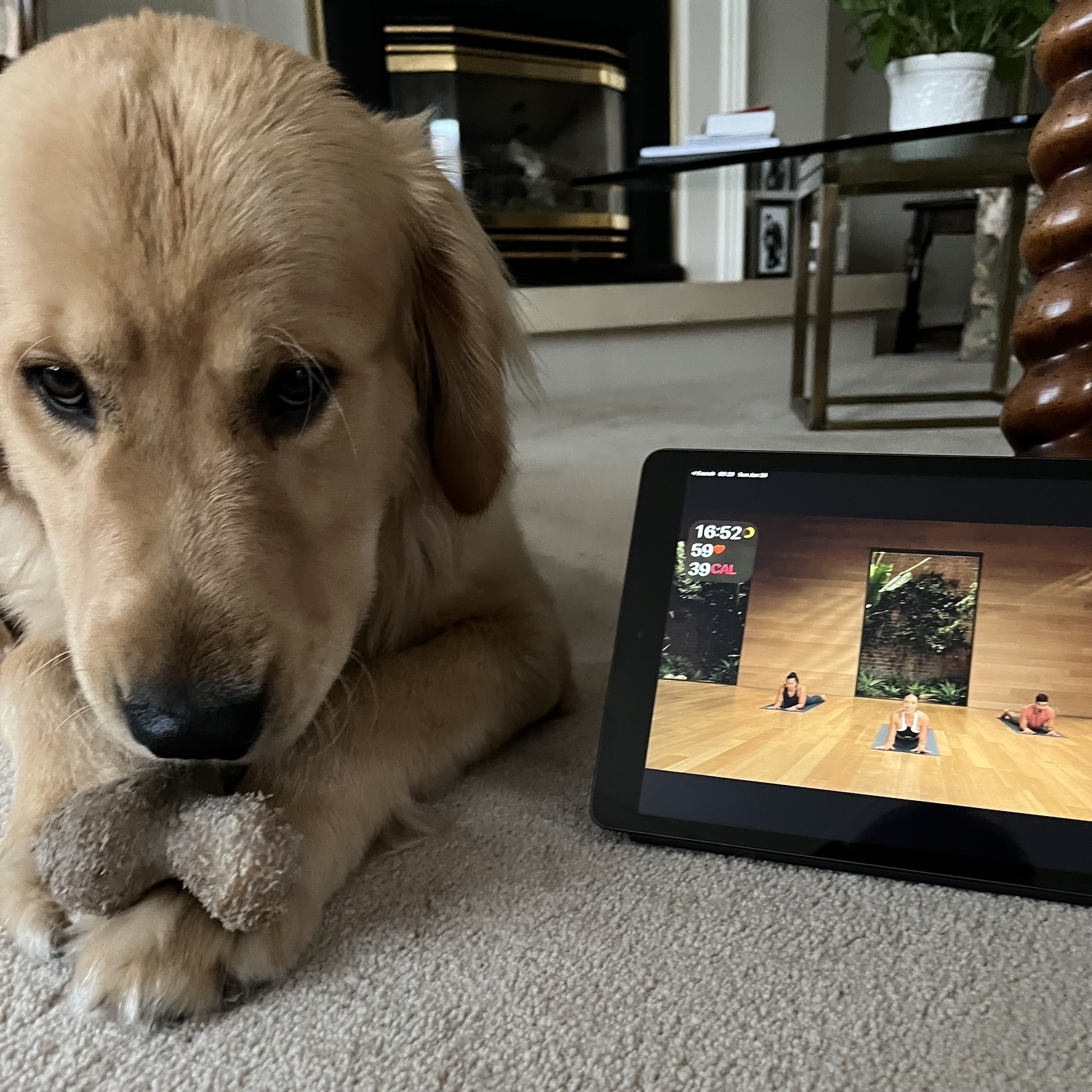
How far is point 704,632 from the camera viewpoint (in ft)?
3.02

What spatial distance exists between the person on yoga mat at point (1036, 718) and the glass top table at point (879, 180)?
2.16 meters

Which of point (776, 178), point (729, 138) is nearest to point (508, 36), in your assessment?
point (776, 178)

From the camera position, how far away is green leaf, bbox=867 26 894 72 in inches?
118

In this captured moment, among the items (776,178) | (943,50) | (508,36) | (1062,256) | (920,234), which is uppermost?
(508,36)

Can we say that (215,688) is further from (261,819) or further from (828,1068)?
(828,1068)

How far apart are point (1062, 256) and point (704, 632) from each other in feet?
2.38

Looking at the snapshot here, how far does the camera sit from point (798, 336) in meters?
3.49

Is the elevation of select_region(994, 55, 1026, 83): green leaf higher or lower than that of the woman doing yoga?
higher

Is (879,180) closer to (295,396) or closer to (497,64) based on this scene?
(497,64)

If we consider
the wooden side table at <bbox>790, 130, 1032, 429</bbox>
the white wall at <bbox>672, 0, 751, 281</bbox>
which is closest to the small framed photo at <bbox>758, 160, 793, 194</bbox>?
the white wall at <bbox>672, 0, 751, 281</bbox>

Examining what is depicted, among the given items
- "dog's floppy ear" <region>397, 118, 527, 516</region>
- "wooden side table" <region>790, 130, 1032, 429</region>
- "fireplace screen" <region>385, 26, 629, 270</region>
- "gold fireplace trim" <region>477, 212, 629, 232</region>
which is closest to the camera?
"dog's floppy ear" <region>397, 118, 527, 516</region>

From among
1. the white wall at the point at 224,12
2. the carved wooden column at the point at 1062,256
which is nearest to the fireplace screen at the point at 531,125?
the white wall at the point at 224,12

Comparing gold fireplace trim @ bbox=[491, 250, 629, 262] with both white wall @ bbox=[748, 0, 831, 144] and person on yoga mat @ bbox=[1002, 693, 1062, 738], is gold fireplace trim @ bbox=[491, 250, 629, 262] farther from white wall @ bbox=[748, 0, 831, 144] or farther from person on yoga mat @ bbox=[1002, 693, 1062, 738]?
person on yoga mat @ bbox=[1002, 693, 1062, 738]

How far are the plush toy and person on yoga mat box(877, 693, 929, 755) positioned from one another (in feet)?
1.68
